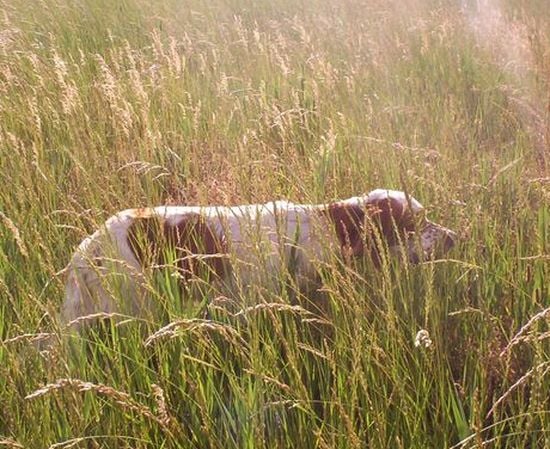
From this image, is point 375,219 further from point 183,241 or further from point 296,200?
point 183,241

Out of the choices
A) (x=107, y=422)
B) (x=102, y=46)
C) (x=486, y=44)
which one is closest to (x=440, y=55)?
(x=486, y=44)

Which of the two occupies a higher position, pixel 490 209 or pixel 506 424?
pixel 490 209

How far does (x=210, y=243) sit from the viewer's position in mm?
2289

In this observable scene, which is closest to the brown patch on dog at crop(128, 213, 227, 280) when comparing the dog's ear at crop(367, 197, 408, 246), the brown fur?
the brown fur

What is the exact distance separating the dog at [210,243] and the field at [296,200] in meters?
0.06

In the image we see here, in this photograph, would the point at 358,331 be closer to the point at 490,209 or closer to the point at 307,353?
the point at 307,353

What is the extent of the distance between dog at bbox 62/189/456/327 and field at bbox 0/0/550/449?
0.20ft

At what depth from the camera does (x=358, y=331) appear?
55.3 inches

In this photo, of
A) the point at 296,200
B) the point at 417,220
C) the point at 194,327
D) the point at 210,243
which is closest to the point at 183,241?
the point at 210,243

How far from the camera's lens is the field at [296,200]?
1324 mm

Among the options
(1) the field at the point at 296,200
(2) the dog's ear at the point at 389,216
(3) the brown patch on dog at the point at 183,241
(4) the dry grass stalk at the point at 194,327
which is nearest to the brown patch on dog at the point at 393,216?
(2) the dog's ear at the point at 389,216

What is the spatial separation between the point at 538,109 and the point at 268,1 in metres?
3.67

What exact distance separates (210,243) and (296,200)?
0.38m

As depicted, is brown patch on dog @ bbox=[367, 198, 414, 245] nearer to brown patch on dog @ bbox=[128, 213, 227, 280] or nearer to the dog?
the dog
